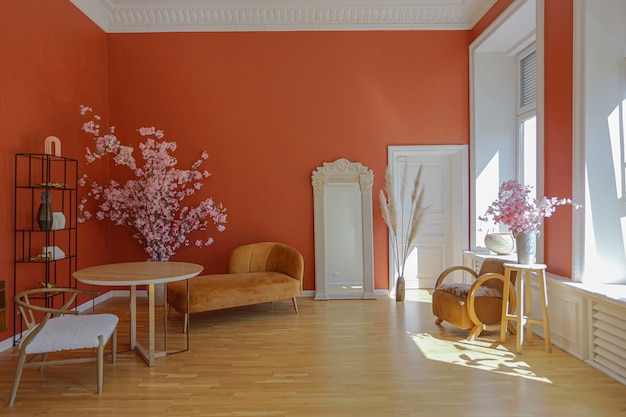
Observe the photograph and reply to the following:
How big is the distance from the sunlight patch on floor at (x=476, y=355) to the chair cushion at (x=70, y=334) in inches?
111

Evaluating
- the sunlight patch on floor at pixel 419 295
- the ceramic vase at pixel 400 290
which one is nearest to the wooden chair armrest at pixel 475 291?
the sunlight patch on floor at pixel 419 295

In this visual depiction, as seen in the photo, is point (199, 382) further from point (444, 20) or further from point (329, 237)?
point (444, 20)

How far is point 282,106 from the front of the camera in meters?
6.43

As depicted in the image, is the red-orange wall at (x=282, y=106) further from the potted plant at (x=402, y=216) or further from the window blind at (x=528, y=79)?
the window blind at (x=528, y=79)

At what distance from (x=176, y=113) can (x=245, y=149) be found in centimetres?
117

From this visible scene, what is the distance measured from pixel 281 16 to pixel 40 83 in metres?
3.34

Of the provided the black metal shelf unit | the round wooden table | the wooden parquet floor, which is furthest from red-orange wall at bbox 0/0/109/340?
the wooden parquet floor

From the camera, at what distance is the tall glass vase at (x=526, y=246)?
4109 millimetres

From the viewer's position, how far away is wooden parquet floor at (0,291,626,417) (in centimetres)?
294

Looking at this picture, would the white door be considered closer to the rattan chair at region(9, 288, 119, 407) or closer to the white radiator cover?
the white radiator cover

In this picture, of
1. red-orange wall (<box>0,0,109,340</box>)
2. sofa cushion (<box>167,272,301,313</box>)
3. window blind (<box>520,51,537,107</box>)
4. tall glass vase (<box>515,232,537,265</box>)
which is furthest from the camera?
window blind (<box>520,51,537,107</box>)

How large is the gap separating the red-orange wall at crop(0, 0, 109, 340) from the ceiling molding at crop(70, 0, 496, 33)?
580 mm

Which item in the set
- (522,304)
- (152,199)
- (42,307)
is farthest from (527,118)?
(42,307)

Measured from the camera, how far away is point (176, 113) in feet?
21.0
